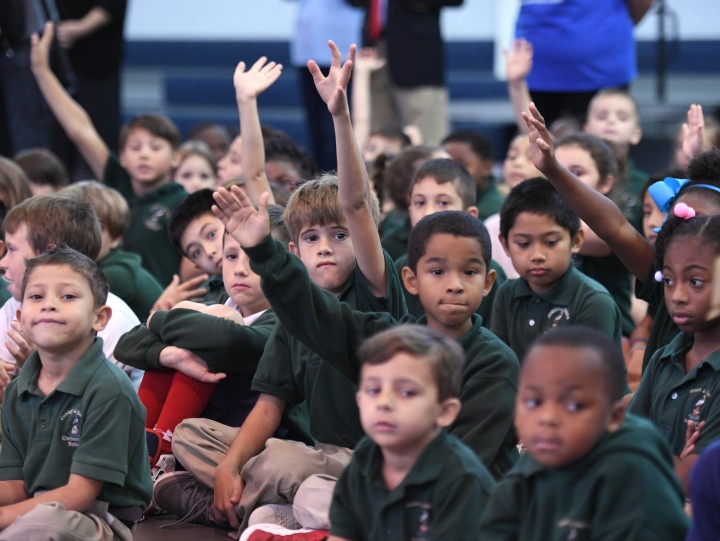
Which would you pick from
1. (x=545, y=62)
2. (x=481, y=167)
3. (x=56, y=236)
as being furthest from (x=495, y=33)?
(x=56, y=236)

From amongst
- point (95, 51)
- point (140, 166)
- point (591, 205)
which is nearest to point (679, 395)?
point (591, 205)

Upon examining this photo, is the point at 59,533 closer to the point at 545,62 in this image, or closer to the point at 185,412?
the point at 185,412

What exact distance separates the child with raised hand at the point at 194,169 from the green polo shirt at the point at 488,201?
4.21 feet

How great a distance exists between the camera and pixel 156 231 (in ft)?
17.7

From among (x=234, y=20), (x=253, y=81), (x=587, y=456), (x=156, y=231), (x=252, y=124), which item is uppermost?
(x=234, y=20)

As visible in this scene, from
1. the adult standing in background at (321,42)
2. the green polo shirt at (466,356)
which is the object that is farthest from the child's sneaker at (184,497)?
the adult standing in background at (321,42)

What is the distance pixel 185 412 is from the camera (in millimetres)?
3525

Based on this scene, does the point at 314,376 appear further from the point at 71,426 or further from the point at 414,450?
the point at 414,450

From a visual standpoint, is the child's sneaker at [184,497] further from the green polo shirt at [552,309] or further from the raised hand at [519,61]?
the raised hand at [519,61]

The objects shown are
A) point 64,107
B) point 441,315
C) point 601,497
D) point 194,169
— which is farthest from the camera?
point 194,169

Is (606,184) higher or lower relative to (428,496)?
higher

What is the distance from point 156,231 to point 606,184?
6.43ft

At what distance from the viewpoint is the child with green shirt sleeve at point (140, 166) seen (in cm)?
542

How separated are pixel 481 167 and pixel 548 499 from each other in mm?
3463
